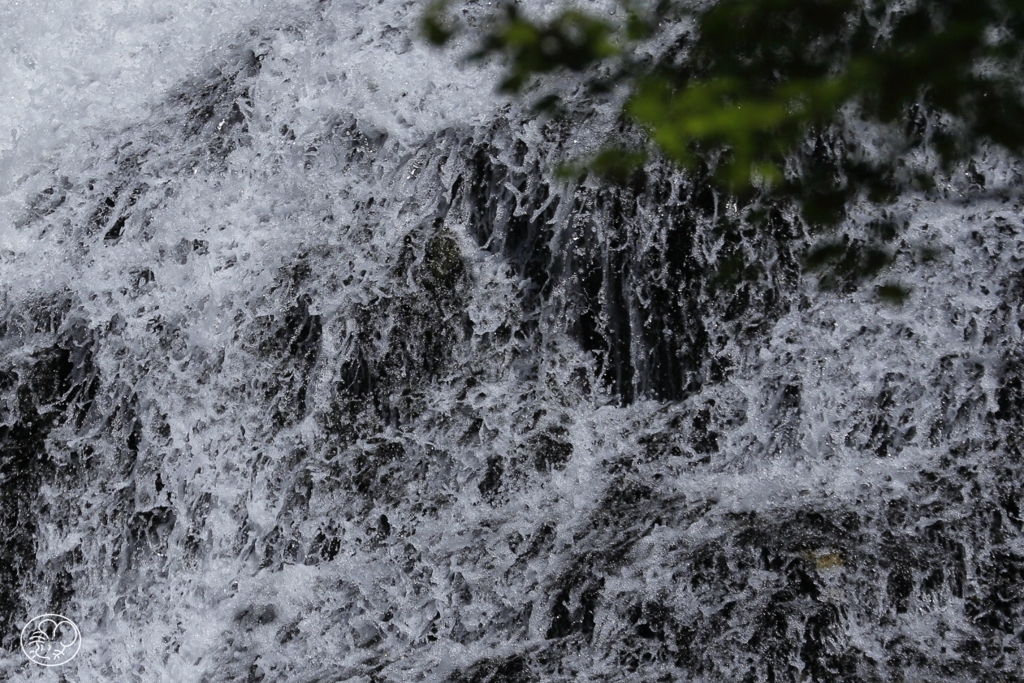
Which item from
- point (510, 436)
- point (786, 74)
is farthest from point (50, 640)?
point (786, 74)

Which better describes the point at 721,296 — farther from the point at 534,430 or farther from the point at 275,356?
the point at 275,356

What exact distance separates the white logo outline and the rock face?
45mm

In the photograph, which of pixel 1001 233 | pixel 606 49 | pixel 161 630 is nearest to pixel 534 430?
pixel 161 630

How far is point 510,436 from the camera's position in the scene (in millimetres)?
3975

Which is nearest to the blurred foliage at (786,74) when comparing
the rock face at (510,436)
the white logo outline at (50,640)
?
the rock face at (510,436)

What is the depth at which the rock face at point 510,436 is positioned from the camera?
3.84m

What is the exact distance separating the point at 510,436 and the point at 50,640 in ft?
7.02

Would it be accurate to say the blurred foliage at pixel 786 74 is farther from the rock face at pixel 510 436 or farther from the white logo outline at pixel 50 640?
the white logo outline at pixel 50 640

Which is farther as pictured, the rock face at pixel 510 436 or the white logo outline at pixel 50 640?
the white logo outline at pixel 50 640

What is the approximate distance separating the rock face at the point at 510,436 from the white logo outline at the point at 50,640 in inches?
1.8

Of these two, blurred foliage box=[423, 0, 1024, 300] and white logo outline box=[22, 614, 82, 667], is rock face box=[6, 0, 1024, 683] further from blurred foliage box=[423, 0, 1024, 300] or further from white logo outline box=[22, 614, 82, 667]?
blurred foliage box=[423, 0, 1024, 300]

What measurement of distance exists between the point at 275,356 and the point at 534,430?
1.12 m

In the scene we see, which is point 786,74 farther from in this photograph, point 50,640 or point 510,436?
point 50,640

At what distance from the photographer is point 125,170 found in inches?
176
